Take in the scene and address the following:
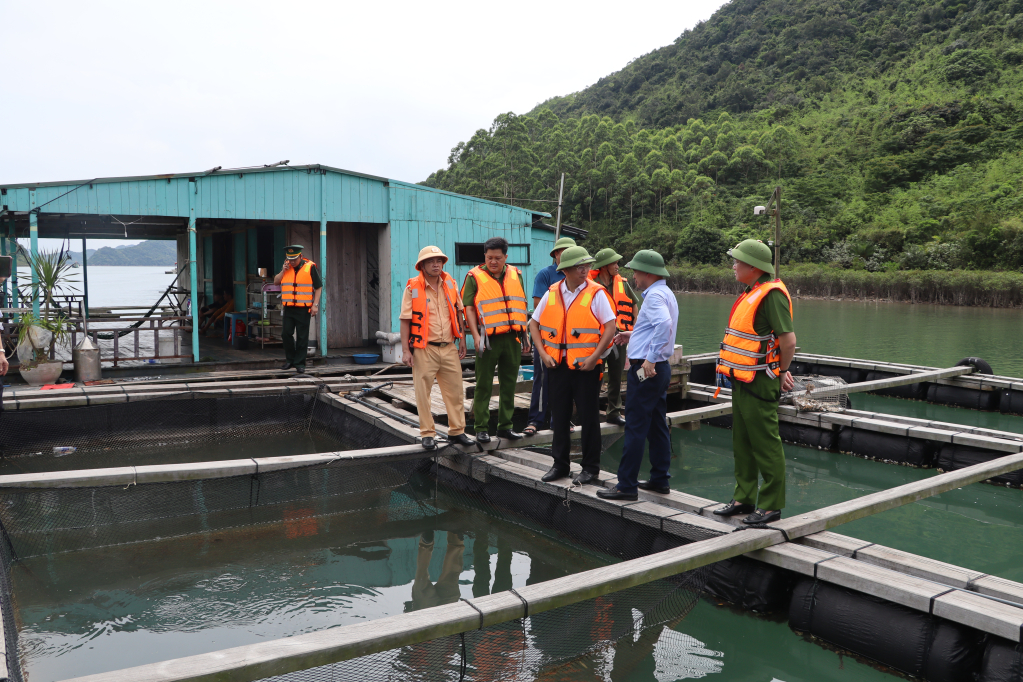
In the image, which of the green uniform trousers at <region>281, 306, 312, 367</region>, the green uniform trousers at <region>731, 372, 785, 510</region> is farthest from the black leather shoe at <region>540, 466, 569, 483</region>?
the green uniform trousers at <region>281, 306, 312, 367</region>

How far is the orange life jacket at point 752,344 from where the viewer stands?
14.1 ft

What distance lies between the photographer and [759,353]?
4320mm

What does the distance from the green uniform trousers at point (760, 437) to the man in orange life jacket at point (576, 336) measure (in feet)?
3.32

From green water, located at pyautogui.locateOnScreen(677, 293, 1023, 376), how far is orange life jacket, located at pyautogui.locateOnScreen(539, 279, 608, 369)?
46.5ft

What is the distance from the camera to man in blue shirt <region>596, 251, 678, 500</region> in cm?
485

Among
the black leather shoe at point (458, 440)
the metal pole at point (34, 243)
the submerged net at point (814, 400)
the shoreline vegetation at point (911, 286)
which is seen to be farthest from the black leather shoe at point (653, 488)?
the shoreline vegetation at point (911, 286)

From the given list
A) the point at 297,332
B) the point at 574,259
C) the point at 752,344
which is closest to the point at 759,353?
the point at 752,344

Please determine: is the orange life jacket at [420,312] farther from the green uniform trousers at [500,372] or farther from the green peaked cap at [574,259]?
the green peaked cap at [574,259]

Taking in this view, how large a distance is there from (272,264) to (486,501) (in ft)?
28.4

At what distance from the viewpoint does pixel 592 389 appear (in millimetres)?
5223

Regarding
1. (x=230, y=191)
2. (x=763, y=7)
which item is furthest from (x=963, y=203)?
(x=763, y=7)

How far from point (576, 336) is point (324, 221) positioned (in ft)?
24.1

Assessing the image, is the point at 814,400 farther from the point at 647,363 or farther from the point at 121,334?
the point at 121,334

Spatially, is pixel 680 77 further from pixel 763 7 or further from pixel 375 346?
pixel 375 346
